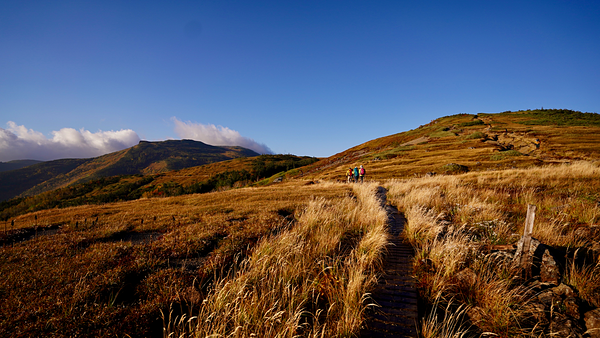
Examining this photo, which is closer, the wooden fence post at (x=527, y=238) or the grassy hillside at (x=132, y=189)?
the wooden fence post at (x=527, y=238)

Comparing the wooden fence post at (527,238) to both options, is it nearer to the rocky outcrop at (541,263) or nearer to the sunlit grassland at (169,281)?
the rocky outcrop at (541,263)

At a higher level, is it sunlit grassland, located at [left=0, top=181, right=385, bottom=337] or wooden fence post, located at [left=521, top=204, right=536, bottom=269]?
wooden fence post, located at [left=521, top=204, right=536, bottom=269]

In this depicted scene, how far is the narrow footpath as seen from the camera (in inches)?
165

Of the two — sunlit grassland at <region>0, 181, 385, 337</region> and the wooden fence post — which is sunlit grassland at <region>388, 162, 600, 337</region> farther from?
sunlit grassland at <region>0, 181, 385, 337</region>

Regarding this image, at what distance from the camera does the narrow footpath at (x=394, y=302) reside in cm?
420

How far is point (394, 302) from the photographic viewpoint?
4941 millimetres

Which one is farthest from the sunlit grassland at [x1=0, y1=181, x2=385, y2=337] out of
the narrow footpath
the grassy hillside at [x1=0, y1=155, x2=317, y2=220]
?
the grassy hillside at [x1=0, y1=155, x2=317, y2=220]

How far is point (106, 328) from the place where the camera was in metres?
3.73

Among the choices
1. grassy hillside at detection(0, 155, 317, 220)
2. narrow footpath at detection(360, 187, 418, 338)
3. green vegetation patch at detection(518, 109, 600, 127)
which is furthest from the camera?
grassy hillside at detection(0, 155, 317, 220)

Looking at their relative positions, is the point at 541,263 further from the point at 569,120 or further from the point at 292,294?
the point at 569,120

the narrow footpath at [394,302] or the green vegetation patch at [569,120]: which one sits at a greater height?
the green vegetation patch at [569,120]

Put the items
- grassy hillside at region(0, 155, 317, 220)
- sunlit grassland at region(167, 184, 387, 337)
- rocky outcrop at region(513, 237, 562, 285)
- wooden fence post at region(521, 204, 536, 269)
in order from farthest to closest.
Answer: grassy hillside at region(0, 155, 317, 220), wooden fence post at region(521, 204, 536, 269), rocky outcrop at region(513, 237, 562, 285), sunlit grassland at region(167, 184, 387, 337)

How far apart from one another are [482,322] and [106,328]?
6637 millimetres

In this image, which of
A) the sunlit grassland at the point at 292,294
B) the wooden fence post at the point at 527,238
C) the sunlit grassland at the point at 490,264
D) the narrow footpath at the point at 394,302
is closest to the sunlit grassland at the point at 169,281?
the sunlit grassland at the point at 292,294
